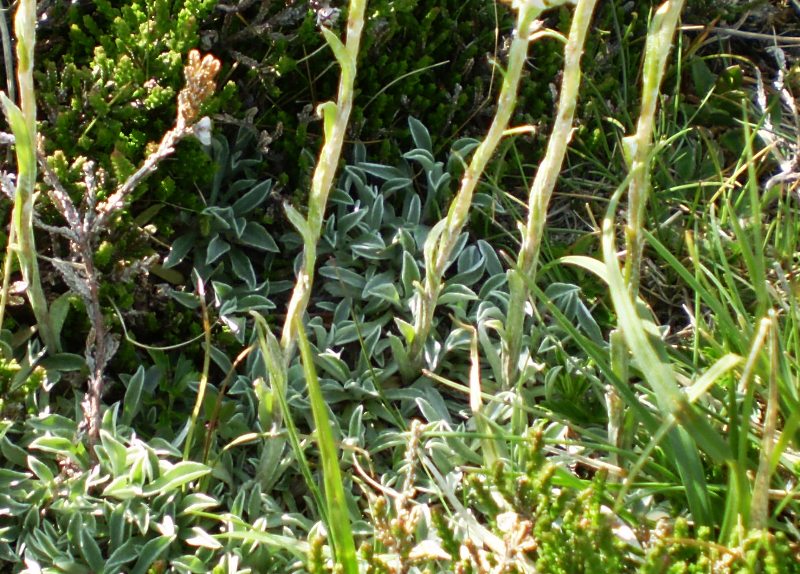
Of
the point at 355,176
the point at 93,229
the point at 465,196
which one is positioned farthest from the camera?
the point at 355,176

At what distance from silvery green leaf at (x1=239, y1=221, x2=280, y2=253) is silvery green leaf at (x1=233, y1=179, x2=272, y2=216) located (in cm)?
4

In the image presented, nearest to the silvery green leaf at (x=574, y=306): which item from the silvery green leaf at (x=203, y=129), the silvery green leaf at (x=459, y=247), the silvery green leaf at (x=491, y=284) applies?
the silvery green leaf at (x=491, y=284)

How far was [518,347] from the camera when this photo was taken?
1920mm

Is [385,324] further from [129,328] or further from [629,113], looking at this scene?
[629,113]

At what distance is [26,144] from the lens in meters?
1.57

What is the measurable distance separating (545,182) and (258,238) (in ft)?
2.81

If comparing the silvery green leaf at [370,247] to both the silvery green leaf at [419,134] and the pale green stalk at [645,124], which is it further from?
the pale green stalk at [645,124]

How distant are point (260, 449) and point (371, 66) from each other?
105 centimetres

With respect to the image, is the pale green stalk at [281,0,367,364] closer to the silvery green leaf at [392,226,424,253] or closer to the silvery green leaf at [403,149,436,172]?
the silvery green leaf at [392,226,424,253]

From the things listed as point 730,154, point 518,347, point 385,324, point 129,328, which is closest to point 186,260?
point 129,328

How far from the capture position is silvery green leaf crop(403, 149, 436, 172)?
2.41 meters

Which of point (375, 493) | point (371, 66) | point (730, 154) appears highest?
point (371, 66)

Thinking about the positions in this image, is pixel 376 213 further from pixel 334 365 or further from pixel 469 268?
pixel 334 365

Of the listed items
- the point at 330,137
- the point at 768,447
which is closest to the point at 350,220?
the point at 330,137
